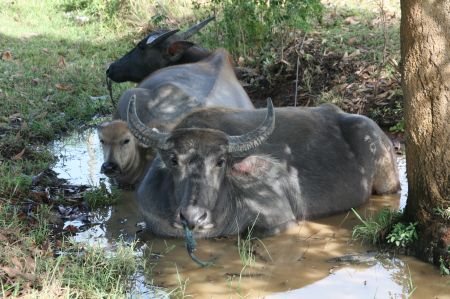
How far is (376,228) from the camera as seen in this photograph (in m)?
4.89

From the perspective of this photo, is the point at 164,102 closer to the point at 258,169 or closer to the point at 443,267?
the point at 258,169

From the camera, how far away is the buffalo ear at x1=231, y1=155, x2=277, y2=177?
5.26 meters

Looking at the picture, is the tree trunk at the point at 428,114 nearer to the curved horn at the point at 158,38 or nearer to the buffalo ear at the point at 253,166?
the buffalo ear at the point at 253,166

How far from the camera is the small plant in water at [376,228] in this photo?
484cm

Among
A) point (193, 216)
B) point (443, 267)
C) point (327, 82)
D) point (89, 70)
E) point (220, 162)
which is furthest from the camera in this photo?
point (89, 70)

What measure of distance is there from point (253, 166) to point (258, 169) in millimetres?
79

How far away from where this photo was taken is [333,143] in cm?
588

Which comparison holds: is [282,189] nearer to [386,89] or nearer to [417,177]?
[417,177]

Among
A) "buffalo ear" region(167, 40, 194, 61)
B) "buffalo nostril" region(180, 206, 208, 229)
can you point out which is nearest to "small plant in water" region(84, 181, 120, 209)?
"buffalo nostril" region(180, 206, 208, 229)

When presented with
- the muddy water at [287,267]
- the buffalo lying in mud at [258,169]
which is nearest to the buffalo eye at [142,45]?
the buffalo lying in mud at [258,169]

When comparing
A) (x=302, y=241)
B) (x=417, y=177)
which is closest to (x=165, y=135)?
(x=302, y=241)

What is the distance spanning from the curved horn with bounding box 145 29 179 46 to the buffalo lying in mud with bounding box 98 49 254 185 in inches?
27.1

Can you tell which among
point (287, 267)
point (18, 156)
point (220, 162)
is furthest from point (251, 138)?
point (18, 156)

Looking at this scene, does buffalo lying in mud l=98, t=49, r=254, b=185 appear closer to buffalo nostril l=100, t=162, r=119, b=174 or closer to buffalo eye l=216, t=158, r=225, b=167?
buffalo nostril l=100, t=162, r=119, b=174
